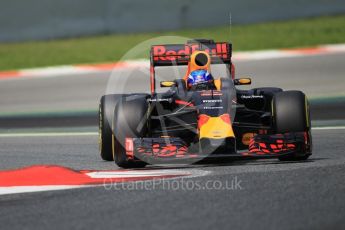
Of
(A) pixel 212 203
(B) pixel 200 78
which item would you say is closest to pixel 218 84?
(B) pixel 200 78

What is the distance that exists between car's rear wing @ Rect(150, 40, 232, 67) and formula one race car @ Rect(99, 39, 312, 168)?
0.08 metres

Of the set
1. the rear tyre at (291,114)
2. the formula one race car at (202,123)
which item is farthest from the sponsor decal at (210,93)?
the rear tyre at (291,114)

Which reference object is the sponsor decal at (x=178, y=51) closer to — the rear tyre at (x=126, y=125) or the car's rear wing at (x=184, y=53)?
the car's rear wing at (x=184, y=53)

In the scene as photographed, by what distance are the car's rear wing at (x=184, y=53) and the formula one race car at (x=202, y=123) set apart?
3.1 inches

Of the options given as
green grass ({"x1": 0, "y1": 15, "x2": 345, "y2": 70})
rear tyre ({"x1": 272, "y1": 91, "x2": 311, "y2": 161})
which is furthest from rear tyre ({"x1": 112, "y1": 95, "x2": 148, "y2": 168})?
green grass ({"x1": 0, "y1": 15, "x2": 345, "y2": 70})

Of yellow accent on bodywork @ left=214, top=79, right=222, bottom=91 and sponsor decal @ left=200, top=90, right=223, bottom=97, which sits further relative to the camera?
yellow accent on bodywork @ left=214, top=79, right=222, bottom=91

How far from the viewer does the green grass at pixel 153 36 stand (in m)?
18.8

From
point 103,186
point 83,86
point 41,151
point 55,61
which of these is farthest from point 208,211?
point 55,61

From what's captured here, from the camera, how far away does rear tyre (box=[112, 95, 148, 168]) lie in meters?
8.68

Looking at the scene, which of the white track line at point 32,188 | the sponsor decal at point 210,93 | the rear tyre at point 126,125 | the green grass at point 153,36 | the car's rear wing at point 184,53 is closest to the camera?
the white track line at point 32,188

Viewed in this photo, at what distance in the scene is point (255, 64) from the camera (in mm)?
17297

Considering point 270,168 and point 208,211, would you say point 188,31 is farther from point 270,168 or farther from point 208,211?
point 208,211

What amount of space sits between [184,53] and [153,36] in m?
9.43

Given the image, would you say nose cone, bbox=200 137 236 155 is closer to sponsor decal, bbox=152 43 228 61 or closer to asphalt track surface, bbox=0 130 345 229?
asphalt track surface, bbox=0 130 345 229
